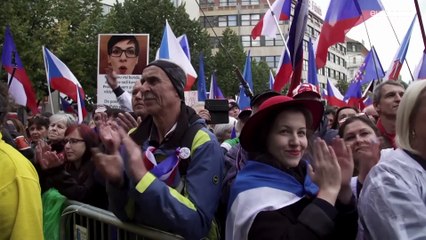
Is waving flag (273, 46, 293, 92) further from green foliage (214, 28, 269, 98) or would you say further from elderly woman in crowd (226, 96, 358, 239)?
green foliage (214, 28, 269, 98)

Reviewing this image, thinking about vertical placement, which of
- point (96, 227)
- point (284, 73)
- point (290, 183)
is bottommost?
point (96, 227)

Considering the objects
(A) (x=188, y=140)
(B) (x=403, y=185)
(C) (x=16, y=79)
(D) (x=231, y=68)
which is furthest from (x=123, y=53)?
(D) (x=231, y=68)

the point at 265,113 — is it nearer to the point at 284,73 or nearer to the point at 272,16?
the point at 284,73

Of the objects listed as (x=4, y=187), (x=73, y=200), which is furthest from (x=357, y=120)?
(x=4, y=187)

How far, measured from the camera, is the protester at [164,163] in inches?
101

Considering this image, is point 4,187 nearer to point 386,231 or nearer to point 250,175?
point 250,175

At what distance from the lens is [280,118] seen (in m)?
2.64

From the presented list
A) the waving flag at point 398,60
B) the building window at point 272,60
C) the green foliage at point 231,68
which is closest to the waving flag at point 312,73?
the waving flag at point 398,60

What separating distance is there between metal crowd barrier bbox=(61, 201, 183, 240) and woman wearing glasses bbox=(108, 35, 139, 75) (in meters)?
3.84

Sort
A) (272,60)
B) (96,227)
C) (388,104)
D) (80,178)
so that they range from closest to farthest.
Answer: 1. (96,227)
2. (80,178)
3. (388,104)
4. (272,60)

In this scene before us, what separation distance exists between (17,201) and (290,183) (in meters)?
1.32

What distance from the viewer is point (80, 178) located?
13.4 feet

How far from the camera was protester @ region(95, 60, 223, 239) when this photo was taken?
2.55 metres

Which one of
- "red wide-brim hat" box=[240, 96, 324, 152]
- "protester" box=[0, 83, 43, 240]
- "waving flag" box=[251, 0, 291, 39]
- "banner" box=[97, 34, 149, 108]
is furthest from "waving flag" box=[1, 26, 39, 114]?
"red wide-brim hat" box=[240, 96, 324, 152]
